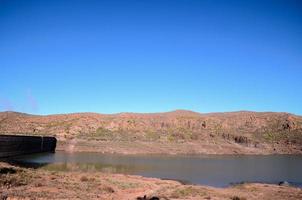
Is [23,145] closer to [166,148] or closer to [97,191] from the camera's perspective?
[166,148]

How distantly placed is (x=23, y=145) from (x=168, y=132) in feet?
155

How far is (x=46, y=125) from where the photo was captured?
348 feet

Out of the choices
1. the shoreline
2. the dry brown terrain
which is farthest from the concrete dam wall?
the dry brown terrain

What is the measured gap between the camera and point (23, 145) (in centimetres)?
6250

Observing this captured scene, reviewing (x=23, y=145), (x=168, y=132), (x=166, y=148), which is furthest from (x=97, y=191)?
(x=168, y=132)

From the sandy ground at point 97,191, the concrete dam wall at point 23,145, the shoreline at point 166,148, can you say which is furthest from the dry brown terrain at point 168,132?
the sandy ground at point 97,191

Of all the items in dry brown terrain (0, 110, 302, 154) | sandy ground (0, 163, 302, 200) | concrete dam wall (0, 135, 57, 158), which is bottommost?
sandy ground (0, 163, 302, 200)

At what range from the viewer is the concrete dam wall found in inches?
2025

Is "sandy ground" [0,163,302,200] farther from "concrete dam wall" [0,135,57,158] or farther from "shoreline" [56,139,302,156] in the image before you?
"shoreline" [56,139,302,156]

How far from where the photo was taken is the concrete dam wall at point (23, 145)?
51.4m

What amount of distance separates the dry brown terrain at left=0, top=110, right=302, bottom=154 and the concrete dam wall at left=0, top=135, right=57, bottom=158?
6749 mm

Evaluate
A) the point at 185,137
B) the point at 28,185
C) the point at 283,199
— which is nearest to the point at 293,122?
the point at 185,137

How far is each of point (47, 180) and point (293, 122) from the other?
305 feet

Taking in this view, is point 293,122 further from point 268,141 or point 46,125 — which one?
point 46,125
